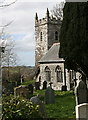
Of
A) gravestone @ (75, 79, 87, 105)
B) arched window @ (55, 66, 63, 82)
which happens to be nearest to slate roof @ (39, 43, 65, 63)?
arched window @ (55, 66, 63, 82)

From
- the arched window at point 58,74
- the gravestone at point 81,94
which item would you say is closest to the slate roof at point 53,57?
the arched window at point 58,74

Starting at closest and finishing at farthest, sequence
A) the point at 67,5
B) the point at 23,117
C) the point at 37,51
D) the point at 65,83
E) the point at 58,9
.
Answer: the point at 23,117 < the point at 67,5 < the point at 65,83 < the point at 58,9 < the point at 37,51

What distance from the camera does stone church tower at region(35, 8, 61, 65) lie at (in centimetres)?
3138

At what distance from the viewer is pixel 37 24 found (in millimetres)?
33156

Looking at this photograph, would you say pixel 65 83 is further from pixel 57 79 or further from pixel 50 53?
pixel 50 53

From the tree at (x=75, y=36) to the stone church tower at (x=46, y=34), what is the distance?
1895 cm

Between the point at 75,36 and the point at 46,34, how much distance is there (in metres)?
20.1

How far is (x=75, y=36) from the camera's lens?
1152 cm

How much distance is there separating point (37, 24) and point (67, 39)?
21.7 metres

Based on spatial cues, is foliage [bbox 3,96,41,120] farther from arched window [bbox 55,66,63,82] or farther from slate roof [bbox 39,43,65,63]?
arched window [bbox 55,66,63,82]

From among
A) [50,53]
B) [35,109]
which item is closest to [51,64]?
[50,53]

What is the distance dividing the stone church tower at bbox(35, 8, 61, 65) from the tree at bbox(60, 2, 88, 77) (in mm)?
18950

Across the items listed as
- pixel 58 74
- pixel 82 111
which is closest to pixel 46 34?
pixel 58 74

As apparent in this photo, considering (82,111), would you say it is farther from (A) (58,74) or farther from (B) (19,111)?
(A) (58,74)
